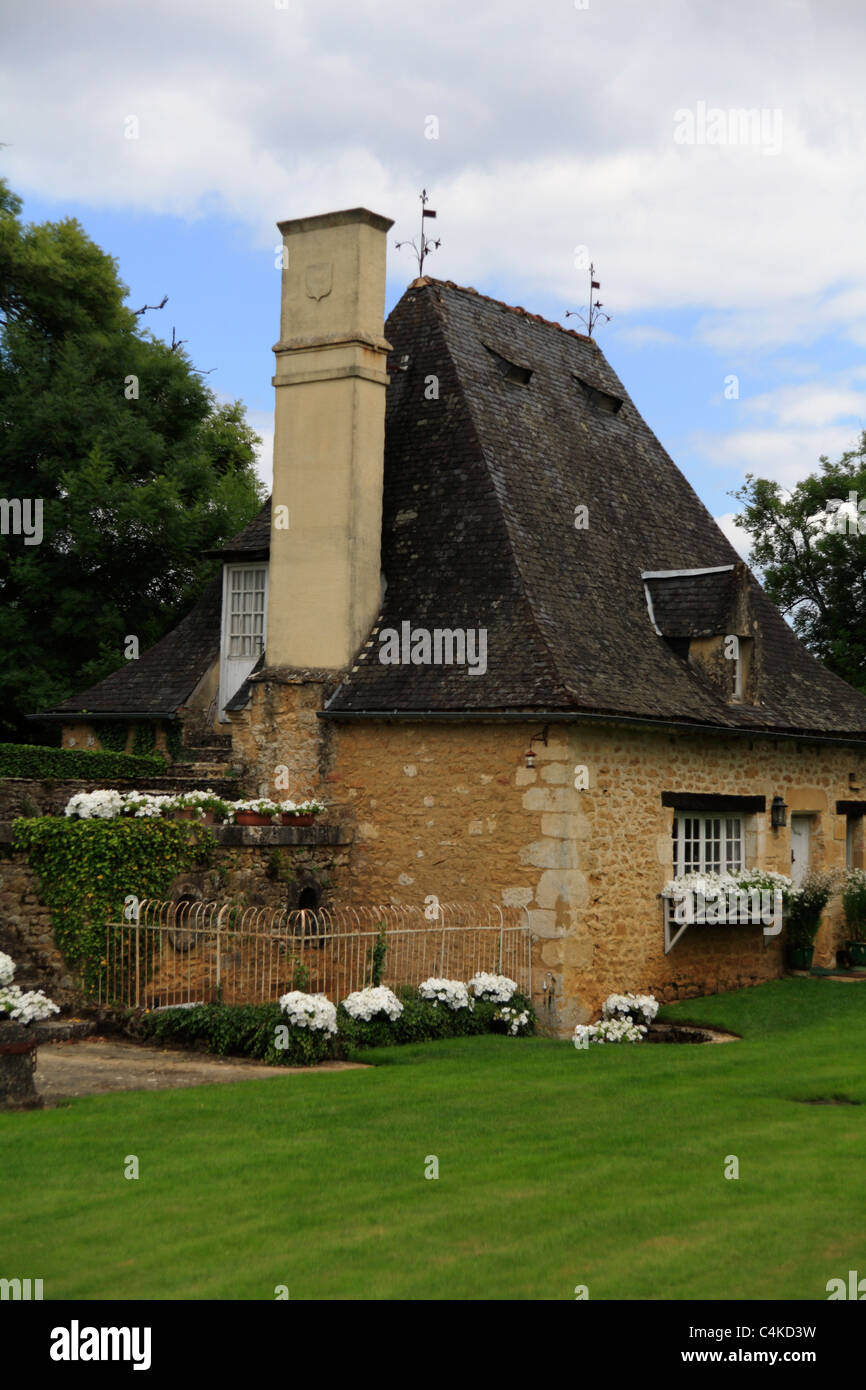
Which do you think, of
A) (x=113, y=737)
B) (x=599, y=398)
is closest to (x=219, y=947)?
(x=113, y=737)

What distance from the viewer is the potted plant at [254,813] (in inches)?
602

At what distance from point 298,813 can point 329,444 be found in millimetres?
4356

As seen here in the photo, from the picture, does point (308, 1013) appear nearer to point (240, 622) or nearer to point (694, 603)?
point (240, 622)

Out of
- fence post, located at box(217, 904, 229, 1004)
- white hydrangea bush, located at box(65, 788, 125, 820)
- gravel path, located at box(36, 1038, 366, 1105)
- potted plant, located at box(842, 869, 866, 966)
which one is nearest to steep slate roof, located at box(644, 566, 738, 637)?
potted plant, located at box(842, 869, 866, 966)

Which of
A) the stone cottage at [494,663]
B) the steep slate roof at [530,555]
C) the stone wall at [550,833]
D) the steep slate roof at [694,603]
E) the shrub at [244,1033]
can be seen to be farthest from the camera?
the steep slate roof at [694,603]

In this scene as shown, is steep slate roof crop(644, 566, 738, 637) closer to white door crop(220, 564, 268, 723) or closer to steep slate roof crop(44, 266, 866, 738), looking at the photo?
steep slate roof crop(44, 266, 866, 738)

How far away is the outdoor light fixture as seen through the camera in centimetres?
1487

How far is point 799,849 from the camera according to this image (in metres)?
19.7

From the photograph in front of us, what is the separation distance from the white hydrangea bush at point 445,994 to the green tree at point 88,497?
14444 millimetres

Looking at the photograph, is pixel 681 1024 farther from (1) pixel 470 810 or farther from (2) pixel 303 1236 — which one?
(2) pixel 303 1236

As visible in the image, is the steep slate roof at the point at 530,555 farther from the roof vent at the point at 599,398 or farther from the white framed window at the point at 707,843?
the white framed window at the point at 707,843

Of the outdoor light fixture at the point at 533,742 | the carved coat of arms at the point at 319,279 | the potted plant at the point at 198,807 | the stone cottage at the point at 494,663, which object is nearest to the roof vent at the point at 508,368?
the stone cottage at the point at 494,663

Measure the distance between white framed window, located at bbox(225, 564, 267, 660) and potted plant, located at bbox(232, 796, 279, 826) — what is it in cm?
413
